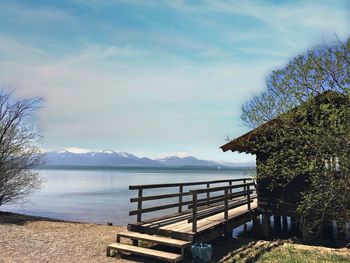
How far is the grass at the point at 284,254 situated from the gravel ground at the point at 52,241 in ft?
9.95

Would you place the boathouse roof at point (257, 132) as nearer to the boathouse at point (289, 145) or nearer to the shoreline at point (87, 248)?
the boathouse at point (289, 145)

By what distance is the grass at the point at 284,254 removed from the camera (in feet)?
29.6

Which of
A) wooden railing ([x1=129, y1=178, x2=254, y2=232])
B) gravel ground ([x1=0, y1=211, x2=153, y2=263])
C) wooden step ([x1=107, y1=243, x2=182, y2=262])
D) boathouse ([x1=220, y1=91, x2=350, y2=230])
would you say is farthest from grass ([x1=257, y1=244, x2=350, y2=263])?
gravel ground ([x1=0, y1=211, x2=153, y2=263])

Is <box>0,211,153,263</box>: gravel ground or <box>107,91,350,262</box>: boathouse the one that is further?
<box>0,211,153,263</box>: gravel ground

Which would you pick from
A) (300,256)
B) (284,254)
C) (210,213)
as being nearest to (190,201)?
(210,213)

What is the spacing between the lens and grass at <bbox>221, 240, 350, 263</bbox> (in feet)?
29.6

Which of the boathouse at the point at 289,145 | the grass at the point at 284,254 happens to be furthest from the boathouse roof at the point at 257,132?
the grass at the point at 284,254

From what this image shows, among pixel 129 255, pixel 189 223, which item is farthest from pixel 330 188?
pixel 129 255

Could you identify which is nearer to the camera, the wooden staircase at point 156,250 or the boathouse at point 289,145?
the wooden staircase at point 156,250

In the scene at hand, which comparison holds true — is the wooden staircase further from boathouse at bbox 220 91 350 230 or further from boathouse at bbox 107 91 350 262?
boathouse at bbox 220 91 350 230

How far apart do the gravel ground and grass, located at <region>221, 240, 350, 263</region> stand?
3.03 metres

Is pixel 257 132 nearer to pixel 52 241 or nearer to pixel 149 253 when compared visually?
pixel 149 253

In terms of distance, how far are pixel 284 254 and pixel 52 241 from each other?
7.42m

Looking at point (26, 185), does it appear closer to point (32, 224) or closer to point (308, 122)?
point (32, 224)
